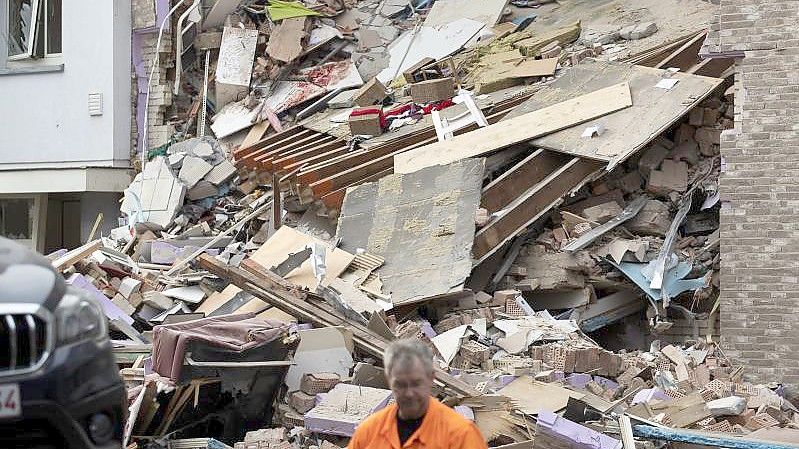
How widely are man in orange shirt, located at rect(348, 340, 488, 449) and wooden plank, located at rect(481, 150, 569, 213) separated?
692 centimetres

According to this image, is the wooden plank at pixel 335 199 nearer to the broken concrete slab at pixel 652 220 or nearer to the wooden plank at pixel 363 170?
the wooden plank at pixel 363 170

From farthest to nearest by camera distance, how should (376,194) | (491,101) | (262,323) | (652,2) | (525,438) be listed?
(652,2)
(491,101)
(376,194)
(262,323)
(525,438)

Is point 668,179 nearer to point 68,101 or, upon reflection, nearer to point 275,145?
point 275,145

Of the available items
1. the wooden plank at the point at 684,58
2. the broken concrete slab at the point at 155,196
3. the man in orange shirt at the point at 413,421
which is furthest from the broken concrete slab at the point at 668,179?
the man in orange shirt at the point at 413,421

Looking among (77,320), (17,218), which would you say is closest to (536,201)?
(77,320)

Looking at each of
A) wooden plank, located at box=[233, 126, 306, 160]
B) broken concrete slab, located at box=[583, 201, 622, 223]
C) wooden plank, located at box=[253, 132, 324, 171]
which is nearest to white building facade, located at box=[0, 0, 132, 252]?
wooden plank, located at box=[233, 126, 306, 160]

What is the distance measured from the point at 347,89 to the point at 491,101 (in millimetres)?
2546

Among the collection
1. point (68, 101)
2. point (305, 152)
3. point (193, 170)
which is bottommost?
point (193, 170)

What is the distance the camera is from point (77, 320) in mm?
5957

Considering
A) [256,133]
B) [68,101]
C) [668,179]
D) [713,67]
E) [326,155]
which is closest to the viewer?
[668,179]

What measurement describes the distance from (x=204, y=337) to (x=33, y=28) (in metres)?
9.09

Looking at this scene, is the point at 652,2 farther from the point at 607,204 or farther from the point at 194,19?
the point at 194,19

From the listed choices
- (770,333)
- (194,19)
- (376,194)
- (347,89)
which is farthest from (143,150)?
(770,333)

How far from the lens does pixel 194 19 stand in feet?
54.3
